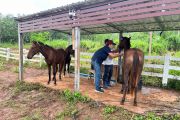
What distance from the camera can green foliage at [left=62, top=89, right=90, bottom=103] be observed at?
628cm

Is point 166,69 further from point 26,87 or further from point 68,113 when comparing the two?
point 26,87

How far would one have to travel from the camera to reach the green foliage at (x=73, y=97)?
6.28 metres

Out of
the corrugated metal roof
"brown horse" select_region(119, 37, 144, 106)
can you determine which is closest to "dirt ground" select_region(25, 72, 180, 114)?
"brown horse" select_region(119, 37, 144, 106)

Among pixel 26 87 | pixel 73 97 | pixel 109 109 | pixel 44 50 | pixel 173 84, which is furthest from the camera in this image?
pixel 26 87

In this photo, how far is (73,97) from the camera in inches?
258

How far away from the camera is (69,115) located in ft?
19.0

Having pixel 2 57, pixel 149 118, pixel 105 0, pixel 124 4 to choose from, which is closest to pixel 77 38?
pixel 105 0

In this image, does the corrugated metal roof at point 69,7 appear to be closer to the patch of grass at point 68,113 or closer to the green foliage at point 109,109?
the green foliage at point 109,109

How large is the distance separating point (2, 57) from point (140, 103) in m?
14.9

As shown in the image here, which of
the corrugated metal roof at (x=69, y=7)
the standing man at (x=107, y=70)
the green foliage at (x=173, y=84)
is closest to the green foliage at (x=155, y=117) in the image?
the standing man at (x=107, y=70)

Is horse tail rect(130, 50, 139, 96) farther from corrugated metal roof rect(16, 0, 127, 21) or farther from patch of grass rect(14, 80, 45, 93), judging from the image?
patch of grass rect(14, 80, 45, 93)

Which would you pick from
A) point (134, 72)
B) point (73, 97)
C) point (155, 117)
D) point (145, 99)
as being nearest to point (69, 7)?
point (73, 97)

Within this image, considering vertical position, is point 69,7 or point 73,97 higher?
point 69,7

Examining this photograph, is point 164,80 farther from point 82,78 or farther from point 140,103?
point 82,78
